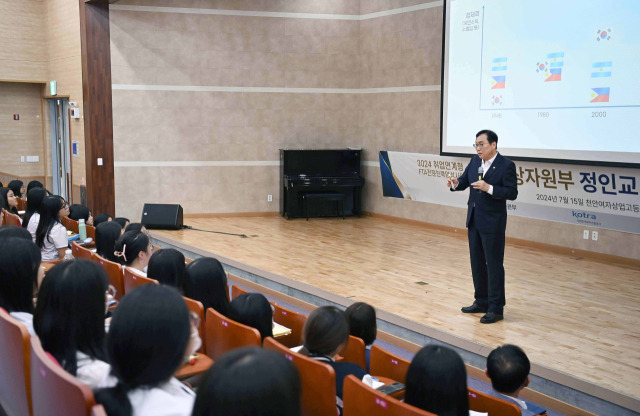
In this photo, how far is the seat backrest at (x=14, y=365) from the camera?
7.93ft

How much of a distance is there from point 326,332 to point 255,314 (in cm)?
67

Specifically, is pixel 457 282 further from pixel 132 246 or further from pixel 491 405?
pixel 491 405

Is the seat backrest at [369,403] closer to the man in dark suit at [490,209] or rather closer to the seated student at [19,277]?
the seated student at [19,277]

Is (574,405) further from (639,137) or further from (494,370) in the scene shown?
(639,137)

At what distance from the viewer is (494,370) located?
318 centimetres

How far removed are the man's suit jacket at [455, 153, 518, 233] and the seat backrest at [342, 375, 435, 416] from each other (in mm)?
2966

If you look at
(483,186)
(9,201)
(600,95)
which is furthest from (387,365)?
(9,201)

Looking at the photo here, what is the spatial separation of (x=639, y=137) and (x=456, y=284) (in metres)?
2.63

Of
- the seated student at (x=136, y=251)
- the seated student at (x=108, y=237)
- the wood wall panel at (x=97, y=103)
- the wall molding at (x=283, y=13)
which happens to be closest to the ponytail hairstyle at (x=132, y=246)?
the seated student at (x=136, y=251)

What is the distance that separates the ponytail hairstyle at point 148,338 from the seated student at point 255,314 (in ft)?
5.35

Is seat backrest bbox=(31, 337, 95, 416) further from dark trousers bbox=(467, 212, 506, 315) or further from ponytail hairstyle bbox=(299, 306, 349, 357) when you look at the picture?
dark trousers bbox=(467, 212, 506, 315)

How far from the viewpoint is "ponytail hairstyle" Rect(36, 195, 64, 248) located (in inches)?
209

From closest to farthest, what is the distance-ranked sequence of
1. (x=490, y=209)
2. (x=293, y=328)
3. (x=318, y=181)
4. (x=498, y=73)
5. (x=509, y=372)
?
(x=509, y=372) → (x=293, y=328) → (x=490, y=209) → (x=498, y=73) → (x=318, y=181)

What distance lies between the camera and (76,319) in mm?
2178
